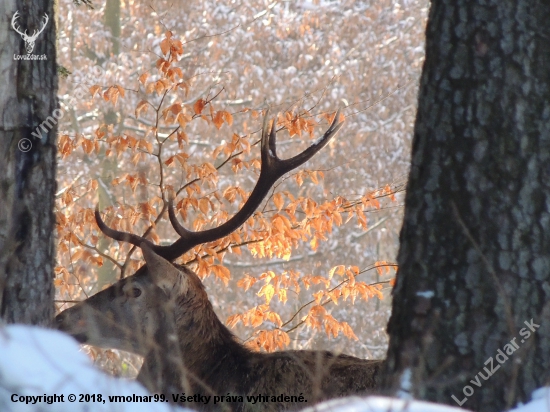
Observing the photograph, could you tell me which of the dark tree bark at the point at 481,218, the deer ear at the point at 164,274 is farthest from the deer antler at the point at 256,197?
the dark tree bark at the point at 481,218

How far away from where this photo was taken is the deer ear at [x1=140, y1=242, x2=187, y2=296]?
4.61 meters

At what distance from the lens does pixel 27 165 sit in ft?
11.5

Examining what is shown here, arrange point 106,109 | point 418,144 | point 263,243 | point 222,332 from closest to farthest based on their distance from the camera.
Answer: point 418,144
point 222,332
point 263,243
point 106,109

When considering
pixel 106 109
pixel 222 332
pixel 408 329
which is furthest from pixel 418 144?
pixel 106 109

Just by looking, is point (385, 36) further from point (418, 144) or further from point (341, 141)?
point (418, 144)

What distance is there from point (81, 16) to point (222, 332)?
10.1 m

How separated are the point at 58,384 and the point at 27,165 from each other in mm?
1758

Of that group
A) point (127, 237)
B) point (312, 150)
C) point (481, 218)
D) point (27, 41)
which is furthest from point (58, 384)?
point (312, 150)

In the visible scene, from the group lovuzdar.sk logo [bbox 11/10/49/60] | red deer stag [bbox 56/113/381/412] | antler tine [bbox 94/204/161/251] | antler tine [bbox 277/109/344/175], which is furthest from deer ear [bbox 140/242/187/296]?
lovuzdar.sk logo [bbox 11/10/49/60]

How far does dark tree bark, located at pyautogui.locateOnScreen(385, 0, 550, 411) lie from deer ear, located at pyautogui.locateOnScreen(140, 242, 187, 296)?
2.00 meters

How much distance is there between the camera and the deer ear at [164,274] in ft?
15.1

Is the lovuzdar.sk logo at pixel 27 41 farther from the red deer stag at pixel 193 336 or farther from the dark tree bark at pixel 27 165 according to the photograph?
the red deer stag at pixel 193 336

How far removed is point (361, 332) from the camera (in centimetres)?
1530

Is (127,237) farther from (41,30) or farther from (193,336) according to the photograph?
(41,30)
